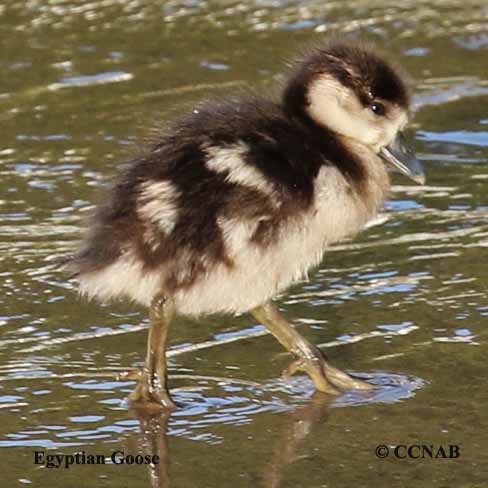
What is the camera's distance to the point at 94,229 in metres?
4.56

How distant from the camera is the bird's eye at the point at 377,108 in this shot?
481 cm

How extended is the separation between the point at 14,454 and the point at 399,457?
96 cm

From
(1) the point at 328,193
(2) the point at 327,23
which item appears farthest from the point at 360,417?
(2) the point at 327,23

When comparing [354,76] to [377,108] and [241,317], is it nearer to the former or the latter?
[377,108]

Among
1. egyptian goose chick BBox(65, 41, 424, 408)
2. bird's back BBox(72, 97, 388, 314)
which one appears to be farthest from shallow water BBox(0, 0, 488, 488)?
bird's back BBox(72, 97, 388, 314)

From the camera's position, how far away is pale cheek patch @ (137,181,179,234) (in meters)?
4.38

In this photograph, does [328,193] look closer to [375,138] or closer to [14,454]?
[375,138]

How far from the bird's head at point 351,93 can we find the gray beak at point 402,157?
4cm

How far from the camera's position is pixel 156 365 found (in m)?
→ 4.61

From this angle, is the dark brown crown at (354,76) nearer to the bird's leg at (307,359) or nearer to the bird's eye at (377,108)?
the bird's eye at (377,108)

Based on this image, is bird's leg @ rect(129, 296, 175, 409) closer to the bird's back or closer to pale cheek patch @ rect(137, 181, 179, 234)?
the bird's back

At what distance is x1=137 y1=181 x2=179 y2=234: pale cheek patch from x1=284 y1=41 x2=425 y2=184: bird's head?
584mm

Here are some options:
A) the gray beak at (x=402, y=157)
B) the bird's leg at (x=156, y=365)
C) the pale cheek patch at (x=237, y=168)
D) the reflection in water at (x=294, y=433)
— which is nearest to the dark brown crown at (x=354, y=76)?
the gray beak at (x=402, y=157)

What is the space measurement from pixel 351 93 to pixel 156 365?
0.95 metres
